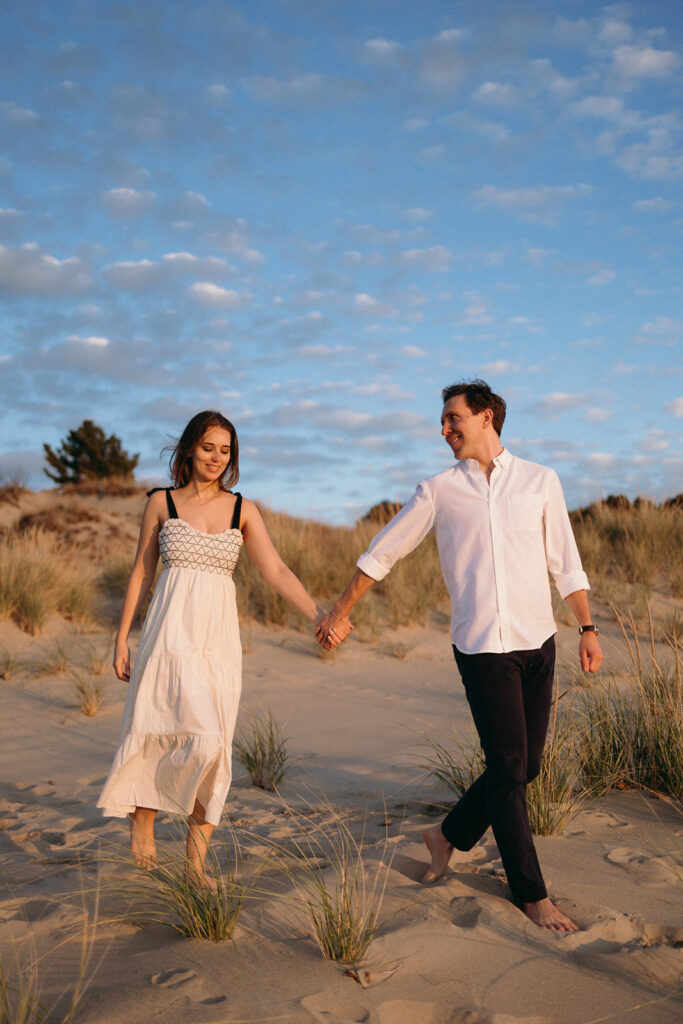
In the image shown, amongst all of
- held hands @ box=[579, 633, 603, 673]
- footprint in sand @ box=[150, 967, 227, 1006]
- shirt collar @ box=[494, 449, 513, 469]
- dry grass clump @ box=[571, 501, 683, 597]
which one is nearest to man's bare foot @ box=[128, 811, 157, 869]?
footprint in sand @ box=[150, 967, 227, 1006]

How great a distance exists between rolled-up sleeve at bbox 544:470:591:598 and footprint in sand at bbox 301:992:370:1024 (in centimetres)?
186

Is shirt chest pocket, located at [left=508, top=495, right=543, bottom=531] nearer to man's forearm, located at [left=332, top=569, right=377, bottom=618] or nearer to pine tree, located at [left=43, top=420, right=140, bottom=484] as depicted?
man's forearm, located at [left=332, top=569, right=377, bottom=618]

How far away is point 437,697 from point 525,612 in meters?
5.63

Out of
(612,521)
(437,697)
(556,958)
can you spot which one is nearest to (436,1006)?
(556,958)

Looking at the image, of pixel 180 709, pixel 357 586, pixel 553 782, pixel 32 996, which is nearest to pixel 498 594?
pixel 357 586

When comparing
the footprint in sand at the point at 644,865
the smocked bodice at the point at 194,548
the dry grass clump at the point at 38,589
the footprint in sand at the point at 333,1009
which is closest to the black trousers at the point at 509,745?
the footprint in sand at the point at 644,865

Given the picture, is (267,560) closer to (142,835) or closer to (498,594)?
(498,594)

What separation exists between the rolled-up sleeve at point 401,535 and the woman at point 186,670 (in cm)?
65

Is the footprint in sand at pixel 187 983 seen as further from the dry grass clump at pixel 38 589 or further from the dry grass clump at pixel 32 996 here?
the dry grass clump at pixel 38 589

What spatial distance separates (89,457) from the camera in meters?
32.8

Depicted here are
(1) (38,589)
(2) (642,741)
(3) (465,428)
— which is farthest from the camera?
(1) (38,589)

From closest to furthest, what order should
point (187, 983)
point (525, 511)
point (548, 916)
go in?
point (187, 983), point (548, 916), point (525, 511)

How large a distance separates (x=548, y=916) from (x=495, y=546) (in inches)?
58.6

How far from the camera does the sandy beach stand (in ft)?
8.79
